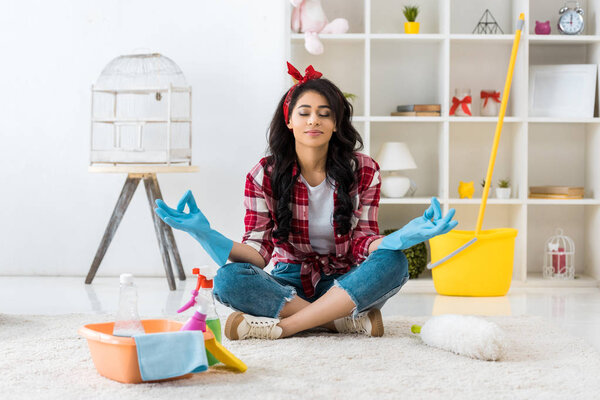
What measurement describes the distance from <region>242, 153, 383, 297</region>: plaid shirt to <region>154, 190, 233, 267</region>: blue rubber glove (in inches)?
8.3

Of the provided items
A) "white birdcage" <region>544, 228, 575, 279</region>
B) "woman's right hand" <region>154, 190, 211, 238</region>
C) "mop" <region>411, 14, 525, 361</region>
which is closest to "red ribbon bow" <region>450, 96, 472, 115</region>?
"white birdcage" <region>544, 228, 575, 279</region>

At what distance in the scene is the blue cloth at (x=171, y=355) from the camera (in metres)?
1.39

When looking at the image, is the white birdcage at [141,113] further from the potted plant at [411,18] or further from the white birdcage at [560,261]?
the white birdcage at [560,261]

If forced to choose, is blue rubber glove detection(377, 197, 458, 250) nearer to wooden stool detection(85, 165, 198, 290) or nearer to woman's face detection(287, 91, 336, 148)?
woman's face detection(287, 91, 336, 148)

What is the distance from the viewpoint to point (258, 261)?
6.51 feet

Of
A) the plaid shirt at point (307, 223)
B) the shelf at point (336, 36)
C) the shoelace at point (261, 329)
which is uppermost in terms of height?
the shelf at point (336, 36)

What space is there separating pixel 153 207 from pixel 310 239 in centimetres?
115

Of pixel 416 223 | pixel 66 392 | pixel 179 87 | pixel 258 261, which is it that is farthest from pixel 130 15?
pixel 66 392

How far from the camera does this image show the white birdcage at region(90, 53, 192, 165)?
3.05m

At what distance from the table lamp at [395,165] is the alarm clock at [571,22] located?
2.83 feet

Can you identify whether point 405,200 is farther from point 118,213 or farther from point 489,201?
point 118,213

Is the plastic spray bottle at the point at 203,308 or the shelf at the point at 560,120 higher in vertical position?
the shelf at the point at 560,120

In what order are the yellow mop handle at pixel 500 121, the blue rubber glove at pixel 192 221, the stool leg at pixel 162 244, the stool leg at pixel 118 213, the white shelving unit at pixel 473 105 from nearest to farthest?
the blue rubber glove at pixel 192 221, the yellow mop handle at pixel 500 121, the stool leg at pixel 162 244, the stool leg at pixel 118 213, the white shelving unit at pixel 473 105

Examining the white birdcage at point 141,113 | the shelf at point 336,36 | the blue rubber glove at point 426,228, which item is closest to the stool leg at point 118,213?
the white birdcage at point 141,113
